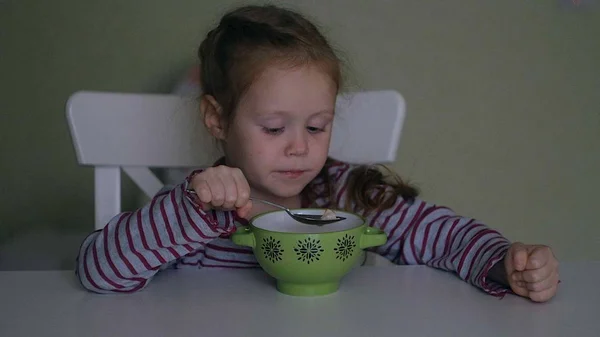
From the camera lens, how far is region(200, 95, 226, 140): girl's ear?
107 centimetres

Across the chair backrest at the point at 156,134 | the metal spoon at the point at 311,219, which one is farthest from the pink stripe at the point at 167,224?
the chair backrest at the point at 156,134

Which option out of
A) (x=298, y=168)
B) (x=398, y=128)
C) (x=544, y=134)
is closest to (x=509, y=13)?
(x=544, y=134)

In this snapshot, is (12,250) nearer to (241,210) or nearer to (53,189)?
(53,189)

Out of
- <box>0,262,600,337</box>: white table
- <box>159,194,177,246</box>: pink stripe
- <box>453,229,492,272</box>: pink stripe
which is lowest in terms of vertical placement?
<box>0,262,600,337</box>: white table

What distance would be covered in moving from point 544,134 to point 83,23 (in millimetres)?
1196

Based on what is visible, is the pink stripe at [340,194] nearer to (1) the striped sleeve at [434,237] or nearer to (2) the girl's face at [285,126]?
(1) the striped sleeve at [434,237]

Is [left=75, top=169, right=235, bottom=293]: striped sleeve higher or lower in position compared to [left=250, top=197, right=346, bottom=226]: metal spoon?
lower

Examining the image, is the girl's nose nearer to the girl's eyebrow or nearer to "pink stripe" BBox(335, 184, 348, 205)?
the girl's eyebrow

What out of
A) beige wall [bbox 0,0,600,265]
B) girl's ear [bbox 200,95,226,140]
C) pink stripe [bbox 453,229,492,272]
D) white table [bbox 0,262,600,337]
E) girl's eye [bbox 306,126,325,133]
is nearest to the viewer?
white table [bbox 0,262,600,337]

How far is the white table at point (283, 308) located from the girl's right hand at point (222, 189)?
0.10 metres

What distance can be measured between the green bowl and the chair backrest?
42cm

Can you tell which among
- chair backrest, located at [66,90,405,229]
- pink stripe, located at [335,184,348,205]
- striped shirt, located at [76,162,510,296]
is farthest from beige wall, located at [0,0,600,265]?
striped shirt, located at [76,162,510,296]

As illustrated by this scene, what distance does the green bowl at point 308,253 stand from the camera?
2.41 feet

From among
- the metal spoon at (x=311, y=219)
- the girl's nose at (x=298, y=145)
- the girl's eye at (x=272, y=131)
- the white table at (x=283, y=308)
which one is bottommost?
the white table at (x=283, y=308)
